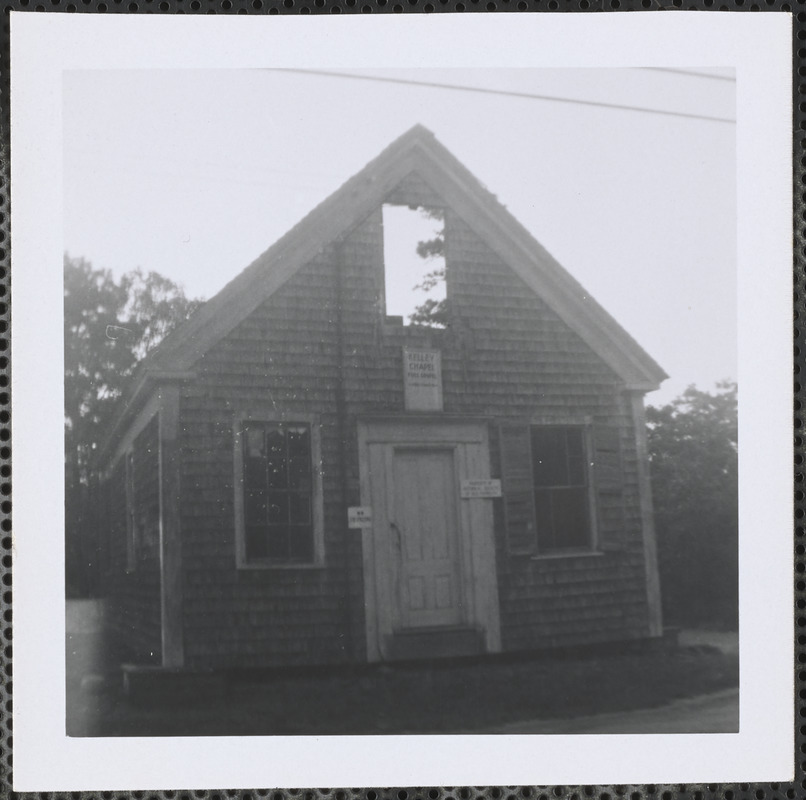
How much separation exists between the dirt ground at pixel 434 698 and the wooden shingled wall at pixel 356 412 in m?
0.32

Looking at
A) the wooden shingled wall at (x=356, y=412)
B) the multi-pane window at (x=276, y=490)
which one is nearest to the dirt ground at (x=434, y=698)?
the wooden shingled wall at (x=356, y=412)

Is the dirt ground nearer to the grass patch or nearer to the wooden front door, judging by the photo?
the grass patch

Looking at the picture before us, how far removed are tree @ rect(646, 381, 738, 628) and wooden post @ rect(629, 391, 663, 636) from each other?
0.04m

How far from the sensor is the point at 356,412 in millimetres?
5938

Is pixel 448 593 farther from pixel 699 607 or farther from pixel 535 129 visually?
pixel 535 129

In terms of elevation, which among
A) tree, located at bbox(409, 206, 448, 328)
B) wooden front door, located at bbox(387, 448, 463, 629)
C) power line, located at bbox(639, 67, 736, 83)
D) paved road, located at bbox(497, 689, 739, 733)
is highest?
power line, located at bbox(639, 67, 736, 83)

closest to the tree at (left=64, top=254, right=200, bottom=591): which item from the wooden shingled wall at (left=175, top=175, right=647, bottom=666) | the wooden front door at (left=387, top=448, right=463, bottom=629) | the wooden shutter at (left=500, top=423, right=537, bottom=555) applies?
the wooden shingled wall at (left=175, top=175, right=647, bottom=666)

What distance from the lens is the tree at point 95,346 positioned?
4676mm

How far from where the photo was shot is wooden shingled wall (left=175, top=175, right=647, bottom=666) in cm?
547

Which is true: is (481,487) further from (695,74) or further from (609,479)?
(695,74)

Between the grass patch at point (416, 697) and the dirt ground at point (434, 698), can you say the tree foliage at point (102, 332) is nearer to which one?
the dirt ground at point (434, 698)

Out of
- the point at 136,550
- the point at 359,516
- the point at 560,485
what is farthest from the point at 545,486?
the point at 136,550

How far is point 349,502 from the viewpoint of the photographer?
572cm

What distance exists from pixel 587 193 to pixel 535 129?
1.66 ft
